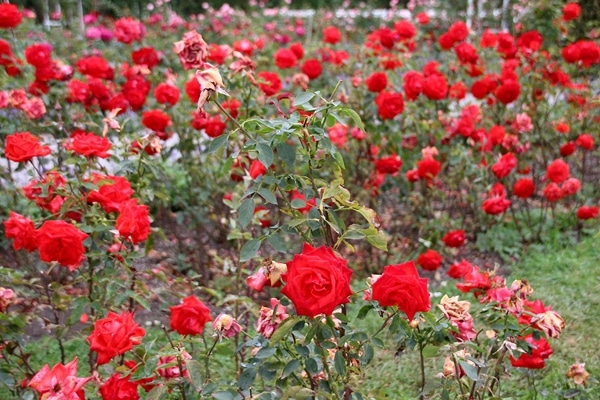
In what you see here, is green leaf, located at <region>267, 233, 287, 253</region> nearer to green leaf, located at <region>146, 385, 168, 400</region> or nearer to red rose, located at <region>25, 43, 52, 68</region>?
green leaf, located at <region>146, 385, 168, 400</region>

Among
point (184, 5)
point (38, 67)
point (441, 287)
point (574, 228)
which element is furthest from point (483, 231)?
point (184, 5)

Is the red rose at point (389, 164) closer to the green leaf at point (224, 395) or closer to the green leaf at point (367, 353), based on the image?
the green leaf at point (367, 353)

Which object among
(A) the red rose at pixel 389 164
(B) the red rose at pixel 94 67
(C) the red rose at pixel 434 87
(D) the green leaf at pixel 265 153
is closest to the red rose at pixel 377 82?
(C) the red rose at pixel 434 87

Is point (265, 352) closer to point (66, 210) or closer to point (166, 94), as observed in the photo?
point (66, 210)

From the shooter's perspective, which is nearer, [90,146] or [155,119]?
[90,146]

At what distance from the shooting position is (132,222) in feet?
5.76

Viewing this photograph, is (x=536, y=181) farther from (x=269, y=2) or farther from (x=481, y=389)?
(x=269, y=2)

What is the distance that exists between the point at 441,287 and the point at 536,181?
1284 millimetres

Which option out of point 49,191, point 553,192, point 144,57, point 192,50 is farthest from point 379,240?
point 144,57

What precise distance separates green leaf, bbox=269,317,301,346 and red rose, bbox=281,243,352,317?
15 cm

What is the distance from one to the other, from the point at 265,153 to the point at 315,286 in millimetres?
363

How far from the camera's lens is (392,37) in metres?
3.86

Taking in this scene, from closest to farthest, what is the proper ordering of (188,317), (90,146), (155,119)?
(188,317) → (90,146) → (155,119)

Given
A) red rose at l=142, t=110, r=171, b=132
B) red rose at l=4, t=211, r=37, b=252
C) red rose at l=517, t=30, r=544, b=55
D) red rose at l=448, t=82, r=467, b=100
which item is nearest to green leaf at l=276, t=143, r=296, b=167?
red rose at l=4, t=211, r=37, b=252
